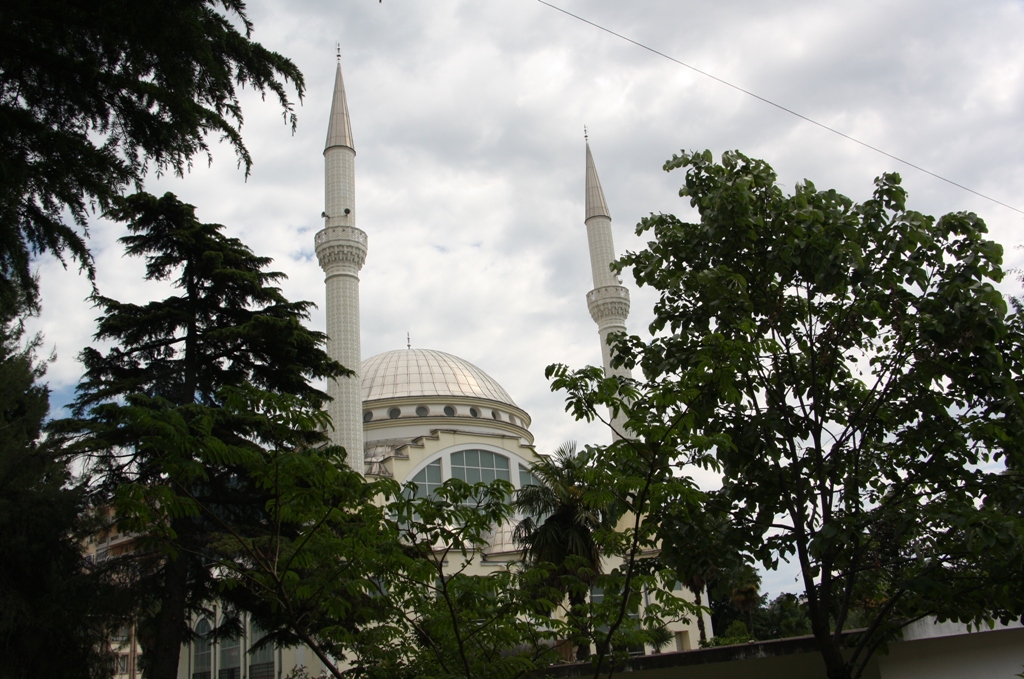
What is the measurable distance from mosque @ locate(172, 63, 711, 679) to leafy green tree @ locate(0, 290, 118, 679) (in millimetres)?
8070

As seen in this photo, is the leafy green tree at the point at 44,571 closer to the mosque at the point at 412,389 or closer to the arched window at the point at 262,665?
the mosque at the point at 412,389

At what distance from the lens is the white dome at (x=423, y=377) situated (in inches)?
1437

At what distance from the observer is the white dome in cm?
3650

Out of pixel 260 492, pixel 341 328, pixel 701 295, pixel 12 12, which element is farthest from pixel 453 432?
pixel 12 12

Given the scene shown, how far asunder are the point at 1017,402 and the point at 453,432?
26124 millimetres

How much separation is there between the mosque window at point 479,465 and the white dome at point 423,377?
206 inches

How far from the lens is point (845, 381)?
305 inches

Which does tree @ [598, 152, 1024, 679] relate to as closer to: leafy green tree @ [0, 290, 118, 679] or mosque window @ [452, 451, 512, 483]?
leafy green tree @ [0, 290, 118, 679]

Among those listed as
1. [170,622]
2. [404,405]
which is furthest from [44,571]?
[404,405]

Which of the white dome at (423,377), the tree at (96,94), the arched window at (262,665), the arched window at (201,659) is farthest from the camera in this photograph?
the white dome at (423,377)

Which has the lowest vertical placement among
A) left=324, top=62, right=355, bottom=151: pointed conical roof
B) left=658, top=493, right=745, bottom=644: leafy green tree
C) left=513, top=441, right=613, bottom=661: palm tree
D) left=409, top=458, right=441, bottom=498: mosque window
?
left=658, top=493, right=745, bottom=644: leafy green tree

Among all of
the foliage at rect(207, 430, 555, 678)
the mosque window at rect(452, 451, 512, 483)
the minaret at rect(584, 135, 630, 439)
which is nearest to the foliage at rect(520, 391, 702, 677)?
the foliage at rect(207, 430, 555, 678)

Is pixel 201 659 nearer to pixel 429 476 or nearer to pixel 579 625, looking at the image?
pixel 429 476

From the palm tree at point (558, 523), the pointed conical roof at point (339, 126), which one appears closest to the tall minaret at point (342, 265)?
the pointed conical roof at point (339, 126)
